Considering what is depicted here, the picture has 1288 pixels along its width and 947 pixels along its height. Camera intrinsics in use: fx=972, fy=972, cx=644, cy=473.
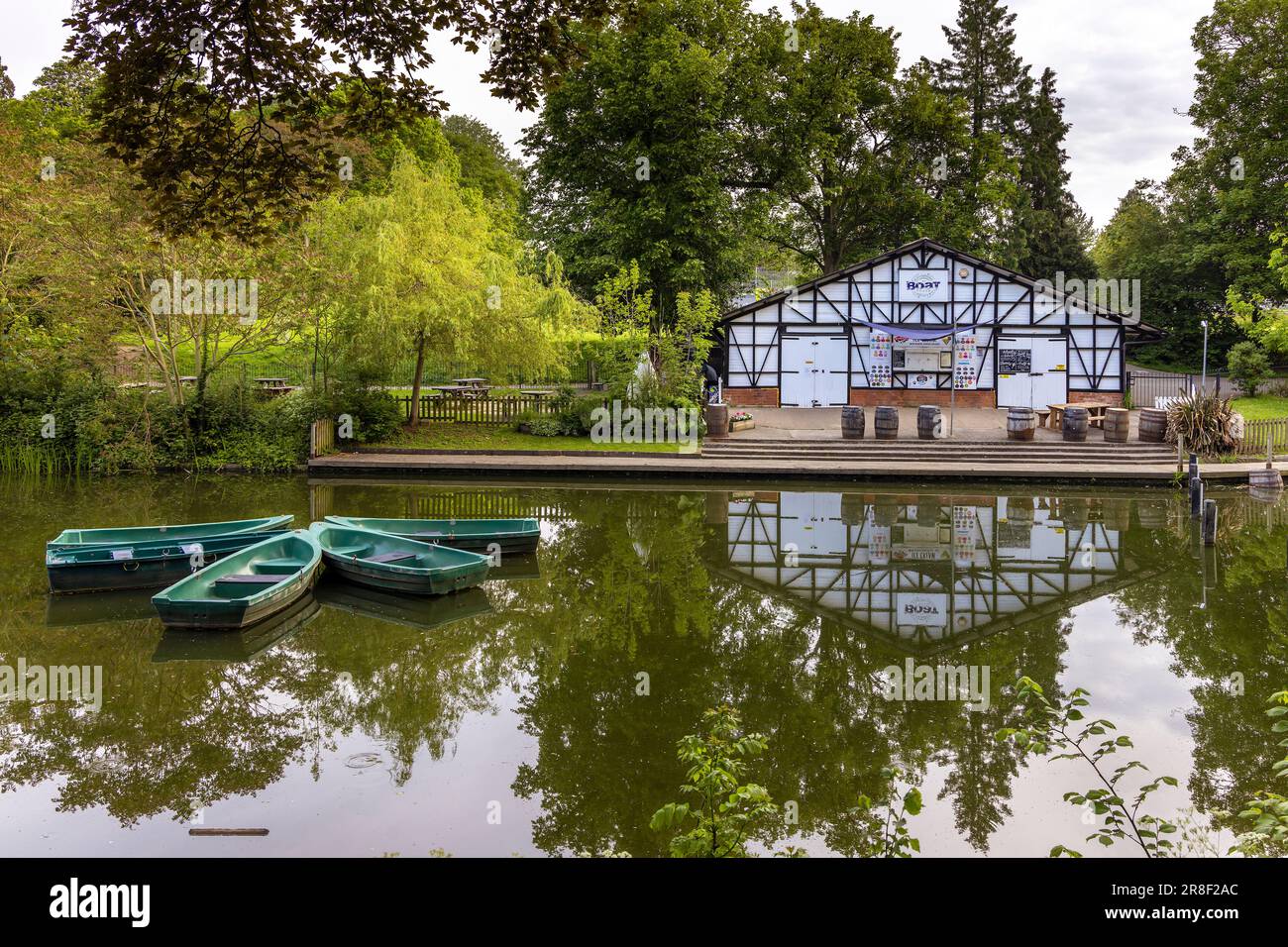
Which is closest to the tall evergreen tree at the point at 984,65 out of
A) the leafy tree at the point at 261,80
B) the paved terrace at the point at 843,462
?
the paved terrace at the point at 843,462

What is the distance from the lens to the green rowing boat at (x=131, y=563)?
12875mm

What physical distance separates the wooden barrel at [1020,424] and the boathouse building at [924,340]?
583cm

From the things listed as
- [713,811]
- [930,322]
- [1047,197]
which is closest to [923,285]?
[930,322]

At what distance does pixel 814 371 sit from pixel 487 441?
36.9 ft

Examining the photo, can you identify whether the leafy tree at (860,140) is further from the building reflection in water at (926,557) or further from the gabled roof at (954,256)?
the building reflection in water at (926,557)

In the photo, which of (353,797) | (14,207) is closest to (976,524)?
(353,797)

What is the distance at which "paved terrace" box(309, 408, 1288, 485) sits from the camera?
2205 cm

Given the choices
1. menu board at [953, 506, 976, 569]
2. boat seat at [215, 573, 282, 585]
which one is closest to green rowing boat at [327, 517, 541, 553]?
boat seat at [215, 573, 282, 585]

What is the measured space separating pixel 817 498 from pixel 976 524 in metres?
3.69

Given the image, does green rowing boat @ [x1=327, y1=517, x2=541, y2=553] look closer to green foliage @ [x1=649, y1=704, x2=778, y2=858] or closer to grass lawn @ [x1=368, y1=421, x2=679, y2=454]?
grass lawn @ [x1=368, y1=421, x2=679, y2=454]

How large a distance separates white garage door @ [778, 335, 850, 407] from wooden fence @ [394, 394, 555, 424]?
8.25 metres

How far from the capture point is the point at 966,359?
100 ft

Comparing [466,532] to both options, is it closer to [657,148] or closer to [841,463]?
[841,463]

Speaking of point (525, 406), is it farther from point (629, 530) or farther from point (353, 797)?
point (353, 797)
